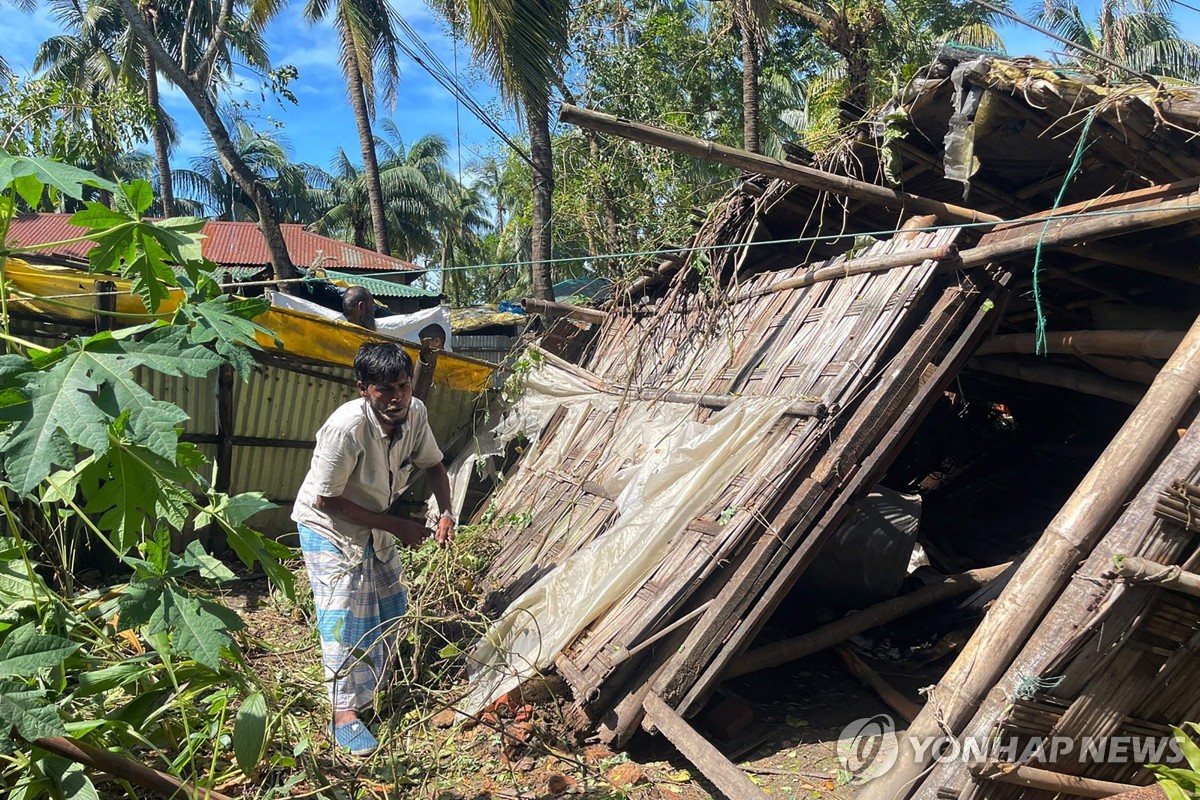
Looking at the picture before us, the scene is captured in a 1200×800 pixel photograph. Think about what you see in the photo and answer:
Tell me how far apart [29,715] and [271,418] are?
468 centimetres

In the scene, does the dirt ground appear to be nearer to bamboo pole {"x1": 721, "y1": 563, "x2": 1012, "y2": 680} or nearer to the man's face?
bamboo pole {"x1": 721, "y1": 563, "x2": 1012, "y2": 680}

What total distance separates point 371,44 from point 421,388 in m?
11.7

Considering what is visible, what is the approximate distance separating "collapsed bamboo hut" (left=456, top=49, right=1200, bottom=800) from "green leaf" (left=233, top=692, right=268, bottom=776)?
1299 mm

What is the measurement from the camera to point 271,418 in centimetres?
637

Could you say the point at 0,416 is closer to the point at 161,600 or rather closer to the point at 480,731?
the point at 161,600

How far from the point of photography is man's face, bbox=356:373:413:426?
3705mm

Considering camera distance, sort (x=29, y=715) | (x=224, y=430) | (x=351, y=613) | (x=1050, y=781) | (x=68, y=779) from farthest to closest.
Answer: (x=224, y=430)
(x=351, y=613)
(x=1050, y=781)
(x=68, y=779)
(x=29, y=715)

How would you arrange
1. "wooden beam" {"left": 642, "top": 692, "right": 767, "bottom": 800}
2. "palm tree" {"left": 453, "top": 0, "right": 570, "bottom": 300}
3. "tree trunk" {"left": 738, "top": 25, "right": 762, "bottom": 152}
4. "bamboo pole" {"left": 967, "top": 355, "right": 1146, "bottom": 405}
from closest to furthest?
"wooden beam" {"left": 642, "top": 692, "right": 767, "bottom": 800} < "bamboo pole" {"left": 967, "top": 355, "right": 1146, "bottom": 405} < "palm tree" {"left": 453, "top": 0, "right": 570, "bottom": 300} < "tree trunk" {"left": 738, "top": 25, "right": 762, "bottom": 152}

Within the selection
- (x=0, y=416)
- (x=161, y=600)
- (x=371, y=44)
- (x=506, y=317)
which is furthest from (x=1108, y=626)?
(x=506, y=317)

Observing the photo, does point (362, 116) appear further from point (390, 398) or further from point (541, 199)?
point (390, 398)

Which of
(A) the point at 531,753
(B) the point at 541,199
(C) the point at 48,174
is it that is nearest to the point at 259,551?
(C) the point at 48,174

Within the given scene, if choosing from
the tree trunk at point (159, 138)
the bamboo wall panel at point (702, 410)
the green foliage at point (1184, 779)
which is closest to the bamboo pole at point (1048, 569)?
the green foliage at point (1184, 779)

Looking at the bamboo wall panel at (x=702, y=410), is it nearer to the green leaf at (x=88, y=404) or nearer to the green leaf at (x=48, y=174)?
the green leaf at (x=88, y=404)

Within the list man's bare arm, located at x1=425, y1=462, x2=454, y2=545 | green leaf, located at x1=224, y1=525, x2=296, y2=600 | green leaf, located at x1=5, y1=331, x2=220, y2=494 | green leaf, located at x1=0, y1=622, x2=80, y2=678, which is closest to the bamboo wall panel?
man's bare arm, located at x1=425, y1=462, x2=454, y2=545
